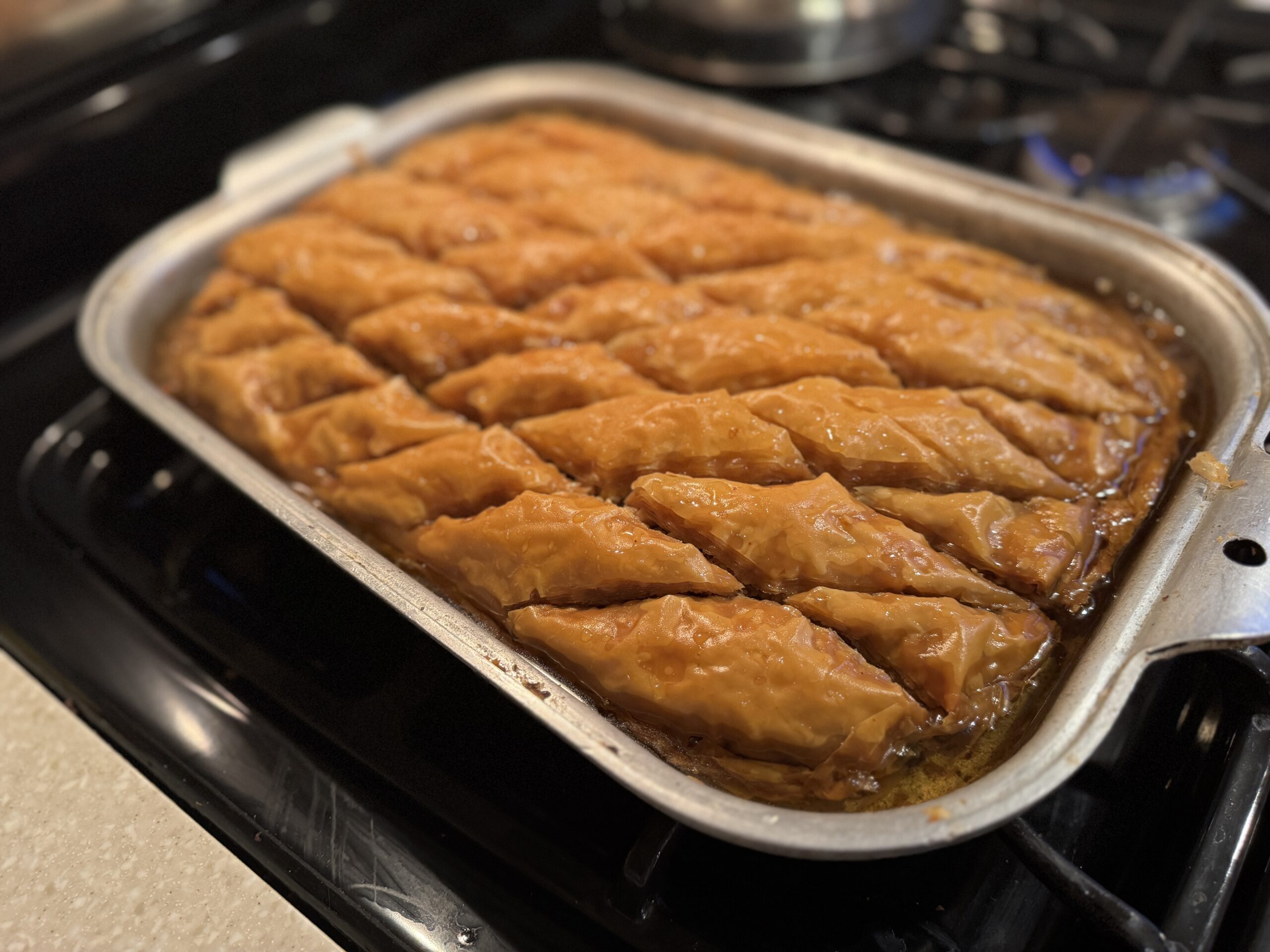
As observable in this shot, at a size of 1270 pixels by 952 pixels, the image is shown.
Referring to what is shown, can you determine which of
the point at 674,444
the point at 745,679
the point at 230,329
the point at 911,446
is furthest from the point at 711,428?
the point at 230,329

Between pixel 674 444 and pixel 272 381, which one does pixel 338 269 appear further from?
pixel 674 444

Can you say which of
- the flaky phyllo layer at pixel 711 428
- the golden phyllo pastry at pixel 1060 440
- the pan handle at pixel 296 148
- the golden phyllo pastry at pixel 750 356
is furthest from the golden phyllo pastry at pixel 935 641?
the pan handle at pixel 296 148

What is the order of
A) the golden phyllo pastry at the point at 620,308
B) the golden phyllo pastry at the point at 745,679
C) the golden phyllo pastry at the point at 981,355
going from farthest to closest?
the golden phyllo pastry at the point at 620,308 < the golden phyllo pastry at the point at 981,355 < the golden phyllo pastry at the point at 745,679

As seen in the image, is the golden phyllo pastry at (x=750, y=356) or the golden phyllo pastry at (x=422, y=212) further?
the golden phyllo pastry at (x=422, y=212)

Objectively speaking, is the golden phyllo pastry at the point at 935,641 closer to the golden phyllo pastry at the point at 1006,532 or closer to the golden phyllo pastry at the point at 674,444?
the golden phyllo pastry at the point at 1006,532

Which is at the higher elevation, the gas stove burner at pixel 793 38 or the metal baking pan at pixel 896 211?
the gas stove burner at pixel 793 38

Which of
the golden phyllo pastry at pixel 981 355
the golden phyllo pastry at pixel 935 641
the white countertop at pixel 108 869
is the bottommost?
the white countertop at pixel 108 869

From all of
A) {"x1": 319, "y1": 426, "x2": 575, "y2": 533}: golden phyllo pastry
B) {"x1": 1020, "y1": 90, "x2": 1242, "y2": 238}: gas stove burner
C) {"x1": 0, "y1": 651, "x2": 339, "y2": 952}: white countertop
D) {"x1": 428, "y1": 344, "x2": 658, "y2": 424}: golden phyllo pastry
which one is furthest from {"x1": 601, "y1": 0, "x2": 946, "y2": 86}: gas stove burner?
{"x1": 0, "y1": 651, "x2": 339, "y2": 952}: white countertop

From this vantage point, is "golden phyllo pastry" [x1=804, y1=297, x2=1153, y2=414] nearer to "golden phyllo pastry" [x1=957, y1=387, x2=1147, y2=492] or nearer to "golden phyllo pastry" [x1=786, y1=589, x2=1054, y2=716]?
"golden phyllo pastry" [x1=957, y1=387, x2=1147, y2=492]
